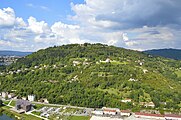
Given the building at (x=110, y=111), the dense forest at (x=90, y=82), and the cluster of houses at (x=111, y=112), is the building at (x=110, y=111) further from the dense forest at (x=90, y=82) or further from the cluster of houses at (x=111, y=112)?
the dense forest at (x=90, y=82)

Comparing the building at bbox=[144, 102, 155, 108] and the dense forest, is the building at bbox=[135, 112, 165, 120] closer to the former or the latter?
the dense forest

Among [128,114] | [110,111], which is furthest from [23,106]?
[128,114]

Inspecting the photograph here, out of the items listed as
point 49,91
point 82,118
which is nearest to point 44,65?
point 49,91

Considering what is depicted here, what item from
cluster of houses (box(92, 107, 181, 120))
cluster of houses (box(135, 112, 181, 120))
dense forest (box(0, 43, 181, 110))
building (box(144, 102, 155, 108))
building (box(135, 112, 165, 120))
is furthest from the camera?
dense forest (box(0, 43, 181, 110))

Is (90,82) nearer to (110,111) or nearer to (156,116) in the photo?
(110,111)

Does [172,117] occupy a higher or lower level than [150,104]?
lower

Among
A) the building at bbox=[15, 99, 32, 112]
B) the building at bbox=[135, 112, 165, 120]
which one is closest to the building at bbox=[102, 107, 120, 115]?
the building at bbox=[135, 112, 165, 120]

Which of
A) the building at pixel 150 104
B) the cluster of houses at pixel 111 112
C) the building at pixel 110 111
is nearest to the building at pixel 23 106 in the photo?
the cluster of houses at pixel 111 112

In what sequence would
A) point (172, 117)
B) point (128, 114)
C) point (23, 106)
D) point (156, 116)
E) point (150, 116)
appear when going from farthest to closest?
point (23, 106)
point (128, 114)
point (172, 117)
point (156, 116)
point (150, 116)

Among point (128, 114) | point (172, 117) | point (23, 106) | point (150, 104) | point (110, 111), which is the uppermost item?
point (23, 106)
